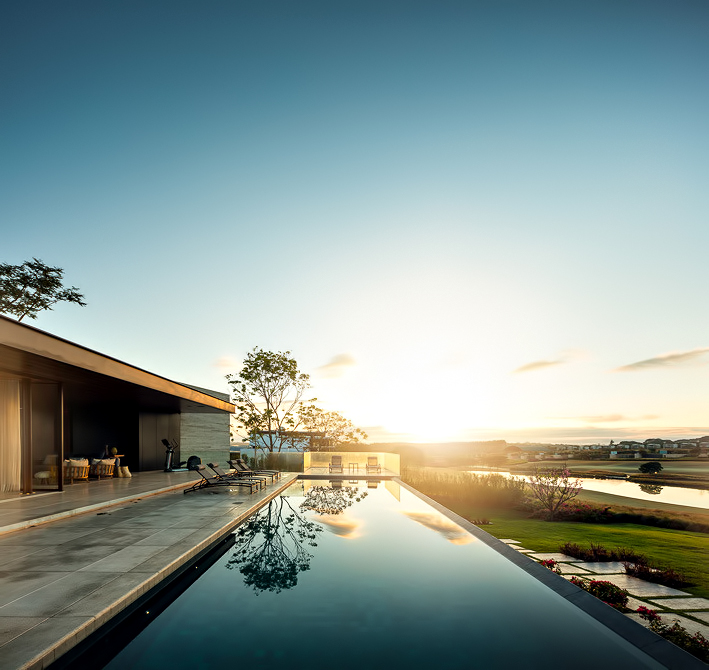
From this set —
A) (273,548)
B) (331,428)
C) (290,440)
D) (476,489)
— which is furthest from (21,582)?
(331,428)

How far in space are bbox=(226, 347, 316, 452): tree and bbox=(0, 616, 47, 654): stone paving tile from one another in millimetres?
17434

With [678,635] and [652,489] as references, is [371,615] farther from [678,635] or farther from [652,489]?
[652,489]

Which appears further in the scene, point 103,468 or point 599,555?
point 103,468

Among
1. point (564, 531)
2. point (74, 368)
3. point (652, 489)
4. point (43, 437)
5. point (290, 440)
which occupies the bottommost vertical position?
point (652, 489)

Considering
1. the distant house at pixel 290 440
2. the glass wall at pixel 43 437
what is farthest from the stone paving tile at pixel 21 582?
the distant house at pixel 290 440

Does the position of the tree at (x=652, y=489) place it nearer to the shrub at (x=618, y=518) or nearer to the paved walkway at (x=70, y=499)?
the shrub at (x=618, y=518)

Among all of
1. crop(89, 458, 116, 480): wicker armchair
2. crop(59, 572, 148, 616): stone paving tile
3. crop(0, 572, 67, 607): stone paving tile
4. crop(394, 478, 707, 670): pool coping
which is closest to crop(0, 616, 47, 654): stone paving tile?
crop(59, 572, 148, 616): stone paving tile

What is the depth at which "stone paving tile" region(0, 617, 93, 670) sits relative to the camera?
276 cm

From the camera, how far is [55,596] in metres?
3.91

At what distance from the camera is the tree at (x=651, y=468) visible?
102 feet

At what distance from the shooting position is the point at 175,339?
1920 cm

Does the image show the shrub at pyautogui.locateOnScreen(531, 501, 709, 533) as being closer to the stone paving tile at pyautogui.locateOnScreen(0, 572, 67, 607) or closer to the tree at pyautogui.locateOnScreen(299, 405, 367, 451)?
the stone paving tile at pyautogui.locateOnScreen(0, 572, 67, 607)

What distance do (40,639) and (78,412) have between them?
43.2ft

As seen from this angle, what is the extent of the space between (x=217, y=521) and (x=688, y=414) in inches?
768
